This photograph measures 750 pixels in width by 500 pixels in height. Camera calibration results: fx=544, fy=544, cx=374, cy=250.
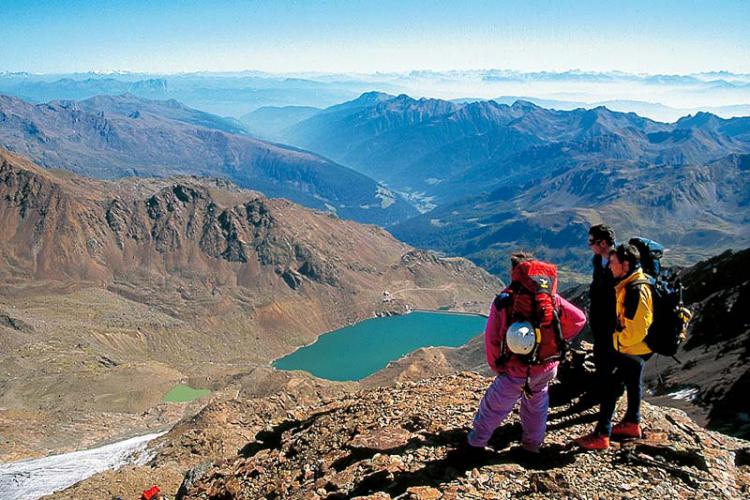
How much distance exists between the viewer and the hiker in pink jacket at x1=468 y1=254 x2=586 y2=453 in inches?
378

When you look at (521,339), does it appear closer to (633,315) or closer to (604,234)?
(633,315)

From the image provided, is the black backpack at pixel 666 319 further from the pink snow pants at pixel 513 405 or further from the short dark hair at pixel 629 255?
the pink snow pants at pixel 513 405

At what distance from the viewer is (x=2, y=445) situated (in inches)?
2153

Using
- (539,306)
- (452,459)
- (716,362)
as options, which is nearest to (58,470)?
(452,459)

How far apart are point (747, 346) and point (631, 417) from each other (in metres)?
19.0

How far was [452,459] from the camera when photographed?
1007 cm

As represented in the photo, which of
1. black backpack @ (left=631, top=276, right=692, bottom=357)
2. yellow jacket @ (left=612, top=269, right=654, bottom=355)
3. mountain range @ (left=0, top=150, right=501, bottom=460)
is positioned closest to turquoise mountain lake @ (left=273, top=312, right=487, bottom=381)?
mountain range @ (left=0, top=150, right=501, bottom=460)

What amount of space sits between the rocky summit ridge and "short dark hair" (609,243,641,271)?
328 cm

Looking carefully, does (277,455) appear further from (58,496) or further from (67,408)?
(67,408)

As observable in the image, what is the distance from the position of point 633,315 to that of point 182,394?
3534 inches

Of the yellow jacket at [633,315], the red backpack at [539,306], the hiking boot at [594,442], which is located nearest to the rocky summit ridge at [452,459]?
the hiking boot at [594,442]

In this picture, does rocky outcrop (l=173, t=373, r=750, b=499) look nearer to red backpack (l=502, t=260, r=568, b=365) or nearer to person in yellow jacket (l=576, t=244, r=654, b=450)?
person in yellow jacket (l=576, t=244, r=654, b=450)

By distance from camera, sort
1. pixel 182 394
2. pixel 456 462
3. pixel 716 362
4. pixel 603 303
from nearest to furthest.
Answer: pixel 456 462
pixel 603 303
pixel 716 362
pixel 182 394

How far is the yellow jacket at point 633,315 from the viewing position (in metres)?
9.45
